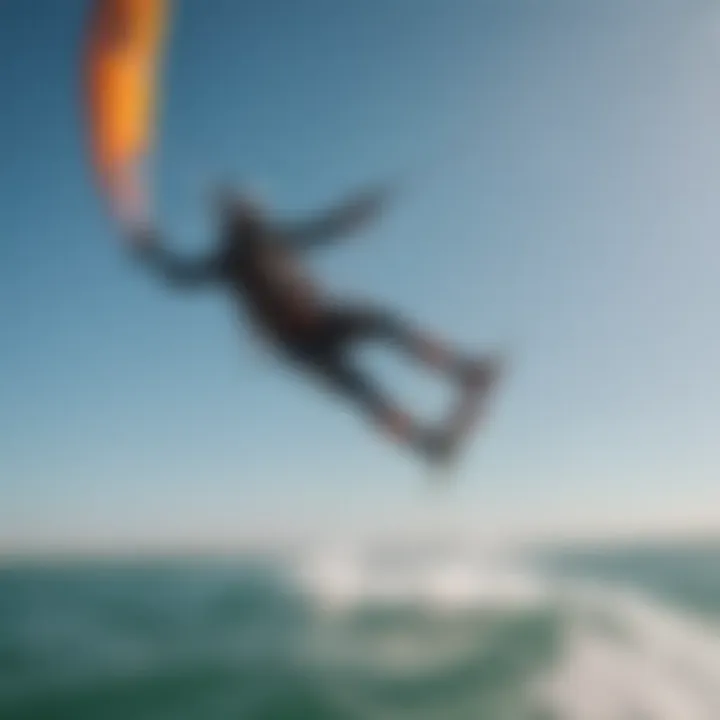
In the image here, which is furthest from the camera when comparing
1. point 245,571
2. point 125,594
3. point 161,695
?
point 245,571

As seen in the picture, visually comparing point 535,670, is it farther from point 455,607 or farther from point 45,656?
point 45,656

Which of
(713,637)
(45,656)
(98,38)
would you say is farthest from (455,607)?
(98,38)

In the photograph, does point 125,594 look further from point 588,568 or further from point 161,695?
point 588,568

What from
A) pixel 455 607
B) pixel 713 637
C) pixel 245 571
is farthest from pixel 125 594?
pixel 713 637

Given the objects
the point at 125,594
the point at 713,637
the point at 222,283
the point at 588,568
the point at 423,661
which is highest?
the point at 125,594

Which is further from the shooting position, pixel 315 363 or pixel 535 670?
pixel 535 670

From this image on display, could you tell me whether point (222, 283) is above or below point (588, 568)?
below

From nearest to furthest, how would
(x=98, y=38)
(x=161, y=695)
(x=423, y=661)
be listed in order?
(x=98, y=38) → (x=161, y=695) → (x=423, y=661)
